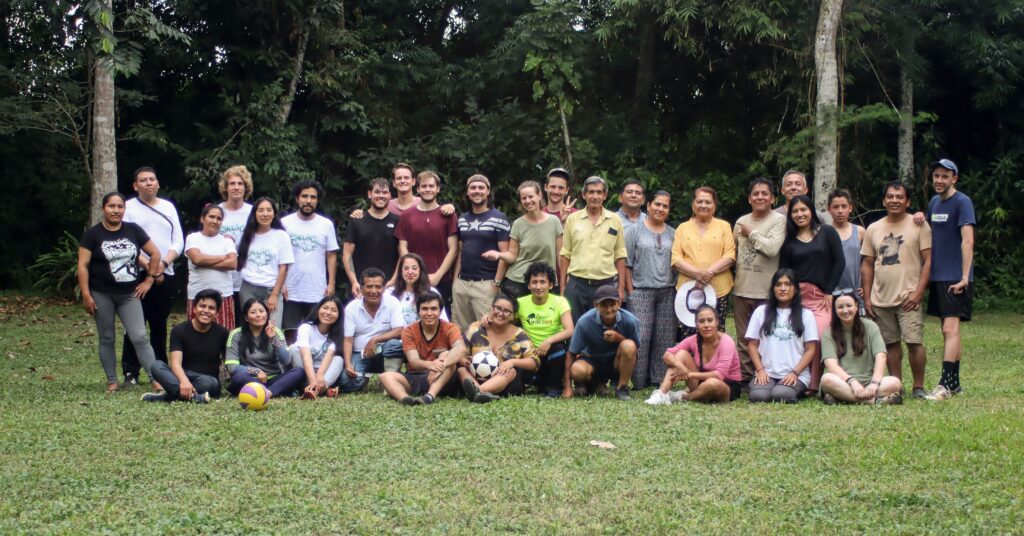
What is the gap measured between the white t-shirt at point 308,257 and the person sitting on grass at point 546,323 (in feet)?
5.78

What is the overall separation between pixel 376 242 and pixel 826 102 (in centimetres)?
844

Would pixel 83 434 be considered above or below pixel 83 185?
below

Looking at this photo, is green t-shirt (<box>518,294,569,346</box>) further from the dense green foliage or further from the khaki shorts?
the dense green foliage

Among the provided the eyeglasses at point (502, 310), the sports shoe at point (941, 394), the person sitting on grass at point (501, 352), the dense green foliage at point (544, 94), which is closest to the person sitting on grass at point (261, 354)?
the person sitting on grass at point (501, 352)

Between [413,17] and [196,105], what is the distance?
4003mm

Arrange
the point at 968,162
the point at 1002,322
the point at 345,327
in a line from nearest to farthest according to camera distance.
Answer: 1. the point at 345,327
2. the point at 1002,322
3. the point at 968,162

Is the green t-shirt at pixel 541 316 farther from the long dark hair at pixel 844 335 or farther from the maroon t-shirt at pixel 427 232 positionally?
the long dark hair at pixel 844 335

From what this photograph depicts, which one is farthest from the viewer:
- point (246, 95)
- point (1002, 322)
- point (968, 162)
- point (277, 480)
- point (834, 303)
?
point (968, 162)

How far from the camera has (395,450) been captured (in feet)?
19.1

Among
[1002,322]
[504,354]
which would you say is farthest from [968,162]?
[504,354]

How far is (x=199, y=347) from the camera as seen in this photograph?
7.77 meters

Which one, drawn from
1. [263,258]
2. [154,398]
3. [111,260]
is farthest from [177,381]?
[263,258]

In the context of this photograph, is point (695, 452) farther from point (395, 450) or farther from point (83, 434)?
point (83, 434)

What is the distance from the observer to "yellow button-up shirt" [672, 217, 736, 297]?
8234 mm
